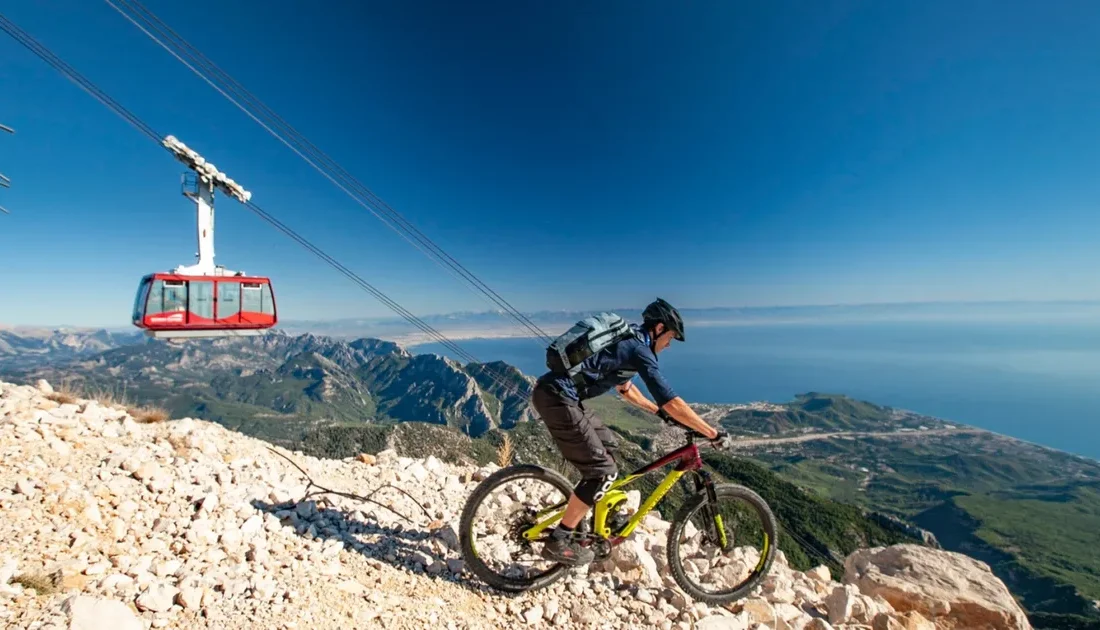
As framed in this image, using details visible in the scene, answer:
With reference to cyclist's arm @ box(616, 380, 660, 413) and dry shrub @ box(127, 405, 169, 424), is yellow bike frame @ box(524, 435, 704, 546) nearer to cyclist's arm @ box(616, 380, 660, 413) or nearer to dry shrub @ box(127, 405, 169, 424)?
cyclist's arm @ box(616, 380, 660, 413)

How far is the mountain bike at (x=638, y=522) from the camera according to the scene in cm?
469

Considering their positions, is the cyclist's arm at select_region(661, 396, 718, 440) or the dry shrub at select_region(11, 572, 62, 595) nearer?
the dry shrub at select_region(11, 572, 62, 595)

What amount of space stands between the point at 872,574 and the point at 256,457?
29.5 ft

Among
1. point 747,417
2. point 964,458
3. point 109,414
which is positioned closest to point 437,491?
point 109,414

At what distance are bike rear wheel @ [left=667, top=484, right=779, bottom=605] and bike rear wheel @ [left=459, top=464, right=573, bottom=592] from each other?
1314mm

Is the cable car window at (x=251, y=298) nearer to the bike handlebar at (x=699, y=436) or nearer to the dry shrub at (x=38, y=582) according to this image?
the dry shrub at (x=38, y=582)

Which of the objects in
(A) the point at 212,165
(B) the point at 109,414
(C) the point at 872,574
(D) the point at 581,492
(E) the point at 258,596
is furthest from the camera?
(A) the point at 212,165

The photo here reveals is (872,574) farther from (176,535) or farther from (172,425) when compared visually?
(172,425)

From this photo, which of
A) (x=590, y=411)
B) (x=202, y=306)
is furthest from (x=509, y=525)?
(x=202, y=306)

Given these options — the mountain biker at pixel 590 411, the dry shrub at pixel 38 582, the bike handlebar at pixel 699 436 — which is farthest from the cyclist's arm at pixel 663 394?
the dry shrub at pixel 38 582

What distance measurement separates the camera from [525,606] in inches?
174

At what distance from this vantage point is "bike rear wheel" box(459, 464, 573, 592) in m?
4.66

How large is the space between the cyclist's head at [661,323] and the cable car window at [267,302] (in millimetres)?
10428

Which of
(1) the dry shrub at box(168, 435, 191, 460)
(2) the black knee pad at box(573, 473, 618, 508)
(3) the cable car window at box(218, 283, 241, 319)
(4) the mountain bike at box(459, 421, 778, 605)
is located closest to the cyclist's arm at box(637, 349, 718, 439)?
(4) the mountain bike at box(459, 421, 778, 605)
